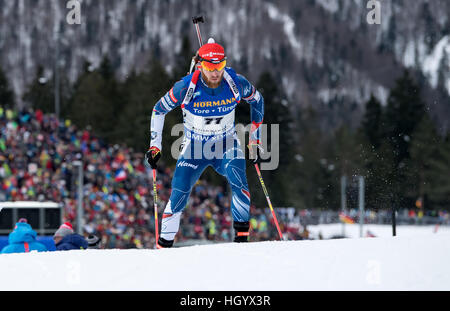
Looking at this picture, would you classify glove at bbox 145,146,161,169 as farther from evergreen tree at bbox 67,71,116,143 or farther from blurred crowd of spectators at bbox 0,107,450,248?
evergreen tree at bbox 67,71,116,143

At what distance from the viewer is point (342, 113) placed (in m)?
158

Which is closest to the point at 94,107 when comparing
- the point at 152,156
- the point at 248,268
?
the point at 152,156

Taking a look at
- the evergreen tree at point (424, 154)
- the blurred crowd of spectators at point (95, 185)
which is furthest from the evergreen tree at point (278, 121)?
the blurred crowd of spectators at point (95, 185)

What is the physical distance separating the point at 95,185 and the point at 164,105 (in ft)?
48.2

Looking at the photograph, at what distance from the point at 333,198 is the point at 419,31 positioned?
14778cm

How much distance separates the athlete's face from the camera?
777 centimetres

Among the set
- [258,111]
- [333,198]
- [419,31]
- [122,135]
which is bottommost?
[333,198]

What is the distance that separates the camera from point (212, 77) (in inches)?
306

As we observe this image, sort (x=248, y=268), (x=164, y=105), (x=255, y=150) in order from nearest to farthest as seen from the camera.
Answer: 1. (x=248, y=268)
2. (x=164, y=105)
3. (x=255, y=150)

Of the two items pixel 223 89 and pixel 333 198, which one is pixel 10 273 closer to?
pixel 223 89

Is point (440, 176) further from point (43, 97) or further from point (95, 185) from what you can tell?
point (95, 185)

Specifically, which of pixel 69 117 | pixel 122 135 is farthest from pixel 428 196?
pixel 69 117

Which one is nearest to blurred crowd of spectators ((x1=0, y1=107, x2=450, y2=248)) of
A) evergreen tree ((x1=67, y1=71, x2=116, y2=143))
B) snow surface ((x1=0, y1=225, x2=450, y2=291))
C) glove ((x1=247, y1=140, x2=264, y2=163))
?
glove ((x1=247, y1=140, x2=264, y2=163))
